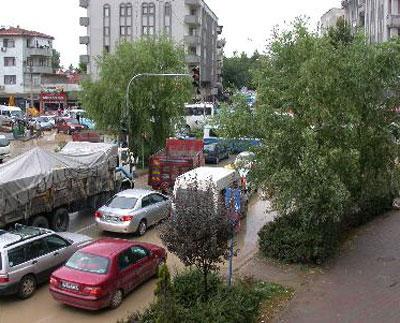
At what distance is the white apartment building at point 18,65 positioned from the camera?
82.2m

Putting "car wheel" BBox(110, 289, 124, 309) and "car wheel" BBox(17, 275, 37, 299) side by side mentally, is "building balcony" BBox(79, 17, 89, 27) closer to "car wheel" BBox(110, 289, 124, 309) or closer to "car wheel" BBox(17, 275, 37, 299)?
"car wheel" BBox(17, 275, 37, 299)

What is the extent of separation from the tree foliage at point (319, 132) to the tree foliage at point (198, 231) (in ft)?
14.5

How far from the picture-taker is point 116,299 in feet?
41.9

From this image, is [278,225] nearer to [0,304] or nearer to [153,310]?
[153,310]

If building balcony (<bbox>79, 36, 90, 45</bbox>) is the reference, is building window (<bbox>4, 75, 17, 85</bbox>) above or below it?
below

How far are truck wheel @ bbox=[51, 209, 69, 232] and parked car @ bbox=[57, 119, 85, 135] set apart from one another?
36612 mm

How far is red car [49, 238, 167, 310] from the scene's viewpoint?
479 inches

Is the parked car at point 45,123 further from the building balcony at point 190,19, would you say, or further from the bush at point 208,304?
the bush at point 208,304

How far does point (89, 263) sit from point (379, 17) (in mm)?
51167

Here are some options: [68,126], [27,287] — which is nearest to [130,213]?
[27,287]

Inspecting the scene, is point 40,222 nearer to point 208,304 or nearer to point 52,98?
point 208,304

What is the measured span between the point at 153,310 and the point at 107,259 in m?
2.35

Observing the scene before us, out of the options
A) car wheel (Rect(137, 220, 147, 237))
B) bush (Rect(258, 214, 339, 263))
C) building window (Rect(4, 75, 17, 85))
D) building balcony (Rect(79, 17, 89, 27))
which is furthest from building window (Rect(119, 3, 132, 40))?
bush (Rect(258, 214, 339, 263))

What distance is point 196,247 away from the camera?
35.4 feet
